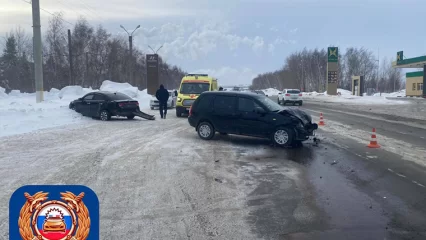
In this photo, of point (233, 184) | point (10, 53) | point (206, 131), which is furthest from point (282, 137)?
point (10, 53)

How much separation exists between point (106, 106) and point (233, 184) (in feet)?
46.2

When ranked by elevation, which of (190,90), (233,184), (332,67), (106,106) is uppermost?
(332,67)

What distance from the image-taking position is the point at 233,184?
7.20 m

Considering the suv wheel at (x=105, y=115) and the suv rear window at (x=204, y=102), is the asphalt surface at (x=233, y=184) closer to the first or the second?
the suv rear window at (x=204, y=102)

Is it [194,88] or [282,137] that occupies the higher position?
[194,88]

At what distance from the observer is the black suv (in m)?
11.6

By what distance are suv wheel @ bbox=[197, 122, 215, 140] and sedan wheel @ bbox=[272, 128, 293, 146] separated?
7.39ft

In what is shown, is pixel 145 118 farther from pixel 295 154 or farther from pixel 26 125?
pixel 295 154

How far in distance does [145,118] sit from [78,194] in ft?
60.1

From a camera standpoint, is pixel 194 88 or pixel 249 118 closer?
pixel 249 118

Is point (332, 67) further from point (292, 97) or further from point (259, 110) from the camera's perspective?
point (259, 110)

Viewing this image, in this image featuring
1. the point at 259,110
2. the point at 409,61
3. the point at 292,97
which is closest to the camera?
the point at 259,110

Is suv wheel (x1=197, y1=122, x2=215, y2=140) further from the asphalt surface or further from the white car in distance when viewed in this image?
the white car in distance

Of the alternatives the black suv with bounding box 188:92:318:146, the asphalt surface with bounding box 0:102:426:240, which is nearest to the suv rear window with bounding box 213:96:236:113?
the black suv with bounding box 188:92:318:146
